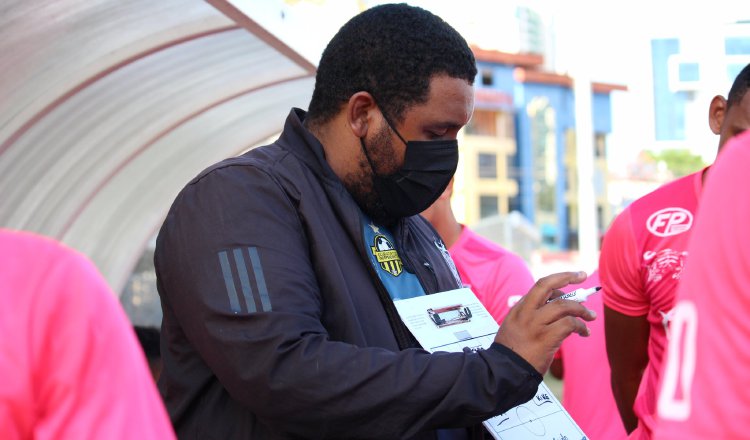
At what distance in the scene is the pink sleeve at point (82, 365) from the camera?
1.22 m

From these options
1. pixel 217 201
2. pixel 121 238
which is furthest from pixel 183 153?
pixel 217 201

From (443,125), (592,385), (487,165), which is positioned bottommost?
(487,165)

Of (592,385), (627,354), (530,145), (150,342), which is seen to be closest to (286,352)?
(627,354)

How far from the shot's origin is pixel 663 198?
320 cm

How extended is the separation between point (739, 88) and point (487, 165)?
43303 mm

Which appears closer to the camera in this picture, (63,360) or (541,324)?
(63,360)

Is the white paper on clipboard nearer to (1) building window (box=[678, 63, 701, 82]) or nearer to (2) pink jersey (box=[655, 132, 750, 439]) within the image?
(2) pink jersey (box=[655, 132, 750, 439])

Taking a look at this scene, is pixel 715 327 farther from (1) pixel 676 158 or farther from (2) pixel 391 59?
(1) pixel 676 158

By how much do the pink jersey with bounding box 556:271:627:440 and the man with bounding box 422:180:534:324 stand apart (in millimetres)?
318

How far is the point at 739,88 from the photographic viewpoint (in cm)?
309

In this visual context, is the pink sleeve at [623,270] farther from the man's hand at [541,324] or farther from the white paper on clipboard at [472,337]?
the man's hand at [541,324]

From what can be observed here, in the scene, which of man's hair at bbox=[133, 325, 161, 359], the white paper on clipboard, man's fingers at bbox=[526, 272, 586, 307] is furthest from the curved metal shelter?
man's fingers at bbox=[526, 272, 586, 307]

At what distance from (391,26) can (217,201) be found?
66cm

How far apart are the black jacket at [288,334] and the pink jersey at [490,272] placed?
223 centimetres
